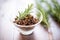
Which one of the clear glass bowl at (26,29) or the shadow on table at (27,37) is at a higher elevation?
the clear glass bowl at (26,29)

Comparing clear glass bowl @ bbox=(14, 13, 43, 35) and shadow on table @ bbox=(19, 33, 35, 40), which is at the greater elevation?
clear glass bowl @ bbox=(14, 13, 43, 35)

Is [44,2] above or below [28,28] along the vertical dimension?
above

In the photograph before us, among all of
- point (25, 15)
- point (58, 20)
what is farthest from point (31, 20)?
point (58, 20)

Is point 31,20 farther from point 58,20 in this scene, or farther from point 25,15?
point 58,20

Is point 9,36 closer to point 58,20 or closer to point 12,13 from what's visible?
point 12,13

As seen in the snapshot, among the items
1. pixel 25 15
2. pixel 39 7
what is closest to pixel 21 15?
pixel 25 15

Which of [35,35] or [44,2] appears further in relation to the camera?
[44,2]
